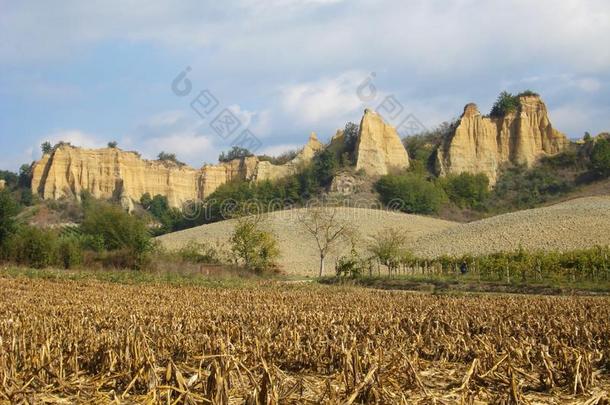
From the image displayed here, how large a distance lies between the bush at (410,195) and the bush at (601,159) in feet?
69.1

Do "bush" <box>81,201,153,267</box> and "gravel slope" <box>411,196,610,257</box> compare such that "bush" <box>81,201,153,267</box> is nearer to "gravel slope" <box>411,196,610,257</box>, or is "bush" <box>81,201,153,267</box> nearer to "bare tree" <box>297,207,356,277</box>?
"bare tree" <box>297,207,356,277</box>

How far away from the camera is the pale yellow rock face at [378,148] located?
93.4 meters

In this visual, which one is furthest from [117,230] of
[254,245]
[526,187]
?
[526,187]

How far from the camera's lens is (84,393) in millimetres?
6289

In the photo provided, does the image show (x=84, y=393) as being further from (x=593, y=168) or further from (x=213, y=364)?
(x=593, y=168)

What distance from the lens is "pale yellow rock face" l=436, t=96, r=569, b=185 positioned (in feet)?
310

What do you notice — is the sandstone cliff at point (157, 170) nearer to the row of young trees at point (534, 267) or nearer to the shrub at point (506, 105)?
the shrub at point (506, 105)

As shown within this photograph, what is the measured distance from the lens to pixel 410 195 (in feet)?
287

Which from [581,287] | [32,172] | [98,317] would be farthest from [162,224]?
[98,317]

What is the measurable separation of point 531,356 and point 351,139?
97.7 metres

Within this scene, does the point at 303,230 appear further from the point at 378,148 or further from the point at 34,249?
the point at 34,249

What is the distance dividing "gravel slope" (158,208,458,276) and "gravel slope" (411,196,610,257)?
6.76m

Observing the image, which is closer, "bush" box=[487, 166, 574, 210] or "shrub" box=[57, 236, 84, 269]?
"shrub" box=[57, 236, 84, 269]

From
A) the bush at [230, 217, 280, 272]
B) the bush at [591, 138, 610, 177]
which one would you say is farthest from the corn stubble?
the bush at [591, 138, 610, 177]
